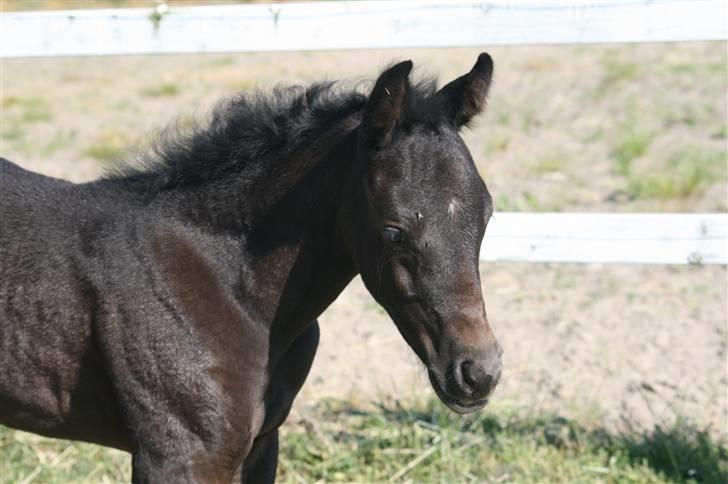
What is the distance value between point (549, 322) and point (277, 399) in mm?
2786

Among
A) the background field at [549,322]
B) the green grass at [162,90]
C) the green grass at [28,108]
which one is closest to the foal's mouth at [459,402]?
the background field at [549,322]

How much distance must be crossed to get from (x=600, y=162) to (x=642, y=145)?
1.11ft

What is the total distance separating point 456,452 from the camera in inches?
190

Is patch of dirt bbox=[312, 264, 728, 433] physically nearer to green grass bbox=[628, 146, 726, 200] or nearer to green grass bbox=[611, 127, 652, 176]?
green grass bbox=[628, 146, 726, 200]

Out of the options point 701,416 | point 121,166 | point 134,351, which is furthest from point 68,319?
point 701,416

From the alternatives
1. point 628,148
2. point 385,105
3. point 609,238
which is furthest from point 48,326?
point 628,148

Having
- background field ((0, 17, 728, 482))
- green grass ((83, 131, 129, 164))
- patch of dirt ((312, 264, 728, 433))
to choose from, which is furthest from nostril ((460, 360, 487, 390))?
green grass ((83, 131, 129, 164))

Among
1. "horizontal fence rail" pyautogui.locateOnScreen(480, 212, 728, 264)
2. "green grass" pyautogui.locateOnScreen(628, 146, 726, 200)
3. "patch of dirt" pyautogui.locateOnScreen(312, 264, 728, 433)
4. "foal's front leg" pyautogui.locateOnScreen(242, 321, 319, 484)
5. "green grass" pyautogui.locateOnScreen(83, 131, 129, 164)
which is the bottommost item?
"green grass" pyautogui.locateOnScreen(628, 146, 726, 200)

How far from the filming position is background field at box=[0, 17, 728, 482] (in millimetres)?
4840

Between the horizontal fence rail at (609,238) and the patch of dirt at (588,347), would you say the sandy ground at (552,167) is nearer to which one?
the patch of dirt at (588,347)

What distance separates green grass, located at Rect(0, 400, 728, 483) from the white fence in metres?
0.83

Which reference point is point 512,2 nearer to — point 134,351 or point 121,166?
point 121,166

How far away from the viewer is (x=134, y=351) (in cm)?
334

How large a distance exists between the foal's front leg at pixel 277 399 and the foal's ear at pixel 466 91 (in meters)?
0.89
